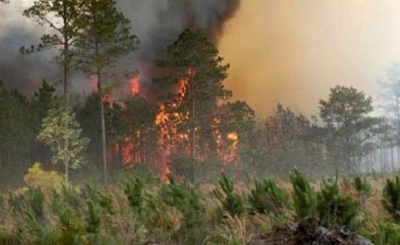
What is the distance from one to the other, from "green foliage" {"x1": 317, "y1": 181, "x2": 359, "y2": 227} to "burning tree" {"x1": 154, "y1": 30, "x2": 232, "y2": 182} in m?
18.2

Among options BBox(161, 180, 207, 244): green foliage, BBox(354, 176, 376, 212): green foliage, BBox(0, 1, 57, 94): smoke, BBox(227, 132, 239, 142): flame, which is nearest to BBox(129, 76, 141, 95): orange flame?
BBox(0, 1, 57, 94): smoke

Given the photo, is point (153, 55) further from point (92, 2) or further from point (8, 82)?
point (92, 2)

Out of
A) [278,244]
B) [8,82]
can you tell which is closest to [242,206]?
[278,244]

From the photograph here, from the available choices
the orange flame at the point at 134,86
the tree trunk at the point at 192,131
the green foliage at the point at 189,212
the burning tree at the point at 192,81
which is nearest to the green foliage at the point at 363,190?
the green foliage at the point at 189,212

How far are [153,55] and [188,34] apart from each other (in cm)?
878

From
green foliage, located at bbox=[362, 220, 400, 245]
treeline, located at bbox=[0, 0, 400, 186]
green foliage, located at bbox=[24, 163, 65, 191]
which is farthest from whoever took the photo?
treeline, located at bbox=[0, 0, 400, 186]

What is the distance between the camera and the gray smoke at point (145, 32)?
30734mm

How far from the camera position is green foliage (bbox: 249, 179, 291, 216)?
303 inches

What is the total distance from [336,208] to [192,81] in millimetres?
19472

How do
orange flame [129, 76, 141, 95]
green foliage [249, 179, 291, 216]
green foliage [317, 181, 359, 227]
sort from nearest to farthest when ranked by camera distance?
green foliage [317, 181, 359, 227] < green foliage [249, 179, 291, 216] < orange flame [129, 76, 141, 95]

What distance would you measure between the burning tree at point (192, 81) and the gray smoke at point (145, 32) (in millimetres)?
6339

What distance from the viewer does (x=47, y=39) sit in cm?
1962

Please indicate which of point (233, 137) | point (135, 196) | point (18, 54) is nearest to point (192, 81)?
point (233, 137)

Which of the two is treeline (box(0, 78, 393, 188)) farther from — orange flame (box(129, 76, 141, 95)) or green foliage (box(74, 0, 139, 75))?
green foliage (box(74, 0, 139, 75))
